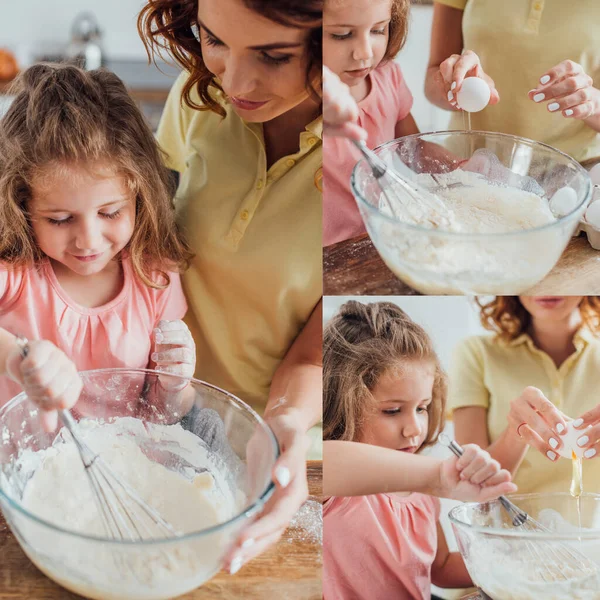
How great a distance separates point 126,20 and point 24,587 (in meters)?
0.76

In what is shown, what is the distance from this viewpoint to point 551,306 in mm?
946

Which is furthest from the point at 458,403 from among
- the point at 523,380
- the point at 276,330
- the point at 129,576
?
the point at 129,576

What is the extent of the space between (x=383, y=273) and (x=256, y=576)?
42cm

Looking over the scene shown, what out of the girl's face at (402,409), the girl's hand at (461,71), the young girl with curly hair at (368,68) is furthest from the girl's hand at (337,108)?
the girl's face at (402,409)

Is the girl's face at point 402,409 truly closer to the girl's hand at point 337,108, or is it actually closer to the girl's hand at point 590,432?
the girl's hand at point 590,432

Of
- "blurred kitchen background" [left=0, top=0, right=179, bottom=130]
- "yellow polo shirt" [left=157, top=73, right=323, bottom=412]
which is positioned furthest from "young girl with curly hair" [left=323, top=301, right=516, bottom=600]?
"blurred kitchen background" [left=0, top=0, right=179, bottom=130]

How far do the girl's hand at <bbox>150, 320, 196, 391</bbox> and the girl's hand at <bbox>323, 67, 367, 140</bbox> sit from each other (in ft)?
1.15

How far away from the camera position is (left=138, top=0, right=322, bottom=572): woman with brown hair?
3.02 ft

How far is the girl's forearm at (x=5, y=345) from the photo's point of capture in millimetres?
929

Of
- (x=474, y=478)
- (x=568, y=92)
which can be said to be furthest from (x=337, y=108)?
(x=474, y=478)

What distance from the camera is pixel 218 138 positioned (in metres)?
1.04

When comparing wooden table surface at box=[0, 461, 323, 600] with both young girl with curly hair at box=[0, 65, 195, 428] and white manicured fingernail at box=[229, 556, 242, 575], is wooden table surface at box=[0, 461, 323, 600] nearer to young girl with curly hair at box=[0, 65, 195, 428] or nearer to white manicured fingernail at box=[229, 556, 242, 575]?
white manicured fingernail at box=[229, 556, 242, 575]

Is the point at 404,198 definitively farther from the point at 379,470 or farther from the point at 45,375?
the point at 45,375

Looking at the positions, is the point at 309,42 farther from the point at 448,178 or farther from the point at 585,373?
the point at 585,373
